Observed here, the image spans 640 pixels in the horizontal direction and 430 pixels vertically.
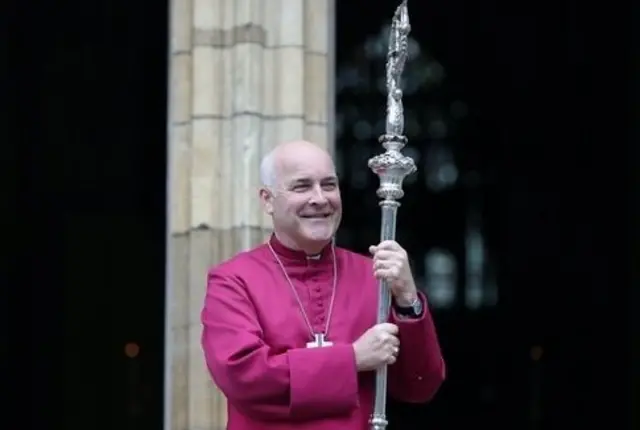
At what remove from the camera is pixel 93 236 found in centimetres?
998

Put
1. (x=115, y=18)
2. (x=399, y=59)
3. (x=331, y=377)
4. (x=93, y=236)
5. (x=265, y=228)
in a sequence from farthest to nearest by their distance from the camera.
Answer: (x=93, y=236) → (x=115, y=18) → (x=265, y=228) → (x=399, y=59) → (x=331, y=377)

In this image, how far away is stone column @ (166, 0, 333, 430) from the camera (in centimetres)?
459

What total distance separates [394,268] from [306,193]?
0.25 meters

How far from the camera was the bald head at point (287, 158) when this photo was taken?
3273 millimetres

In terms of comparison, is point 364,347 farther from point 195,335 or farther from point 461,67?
point 461,67

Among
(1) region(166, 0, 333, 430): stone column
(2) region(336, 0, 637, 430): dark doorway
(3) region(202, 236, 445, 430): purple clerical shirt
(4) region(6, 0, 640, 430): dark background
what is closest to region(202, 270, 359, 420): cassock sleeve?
(3) region(202, 236, 445, 430): purple clerical shirt

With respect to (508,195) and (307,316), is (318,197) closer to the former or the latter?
(307,316)

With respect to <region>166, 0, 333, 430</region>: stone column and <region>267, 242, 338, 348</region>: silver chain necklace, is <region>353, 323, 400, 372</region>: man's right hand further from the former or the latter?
<region>166, 0, 333, 430</region>: stone column

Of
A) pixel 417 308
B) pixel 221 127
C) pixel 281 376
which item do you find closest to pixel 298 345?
pixel 281 376

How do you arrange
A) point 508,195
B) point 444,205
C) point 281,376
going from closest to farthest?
point 281,376 → point 508,195 → point 444,205

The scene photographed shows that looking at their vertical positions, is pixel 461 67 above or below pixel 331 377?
above

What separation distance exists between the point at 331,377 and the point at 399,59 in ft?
2.30

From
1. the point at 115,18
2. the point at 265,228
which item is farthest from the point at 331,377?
the point at 115,18

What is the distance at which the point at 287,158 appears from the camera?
3.28m
